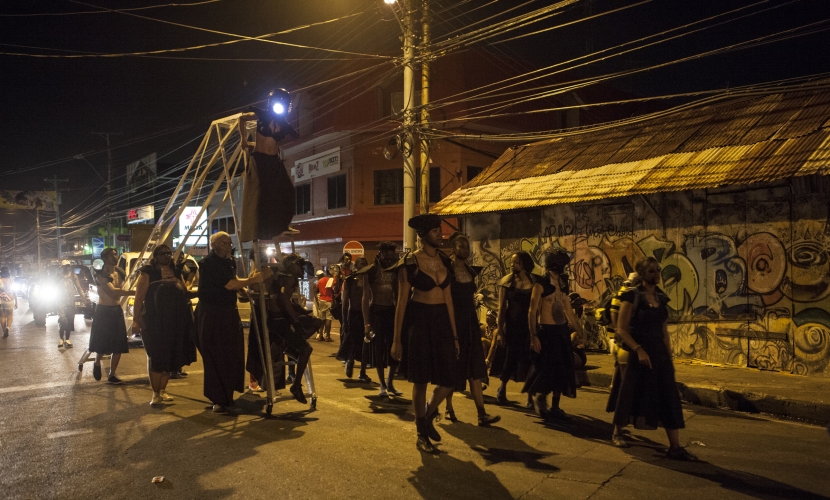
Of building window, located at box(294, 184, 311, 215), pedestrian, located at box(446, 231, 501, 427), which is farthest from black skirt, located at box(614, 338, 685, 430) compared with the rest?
building window, located at box(294, 184, 311, 215)

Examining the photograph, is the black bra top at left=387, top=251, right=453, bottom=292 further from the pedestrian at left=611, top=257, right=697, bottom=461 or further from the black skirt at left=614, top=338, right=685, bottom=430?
the black skirt at left=614, top=338, right=685, bottom=430

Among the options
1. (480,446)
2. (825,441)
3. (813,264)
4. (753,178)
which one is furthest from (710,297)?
(480,446)

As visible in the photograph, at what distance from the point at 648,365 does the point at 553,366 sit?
5.24 ft

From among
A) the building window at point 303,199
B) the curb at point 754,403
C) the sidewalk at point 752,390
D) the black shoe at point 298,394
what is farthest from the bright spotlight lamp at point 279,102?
the building window at point 303,199

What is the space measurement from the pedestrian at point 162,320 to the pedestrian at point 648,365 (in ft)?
17.1

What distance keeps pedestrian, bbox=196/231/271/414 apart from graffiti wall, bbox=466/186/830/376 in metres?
8.10

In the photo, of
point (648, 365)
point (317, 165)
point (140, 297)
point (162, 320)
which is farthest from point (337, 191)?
point (648, 365)

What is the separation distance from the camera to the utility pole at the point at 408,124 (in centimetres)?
1481

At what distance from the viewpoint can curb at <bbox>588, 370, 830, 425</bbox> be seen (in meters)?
7.62

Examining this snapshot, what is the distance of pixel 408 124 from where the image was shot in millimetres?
15070

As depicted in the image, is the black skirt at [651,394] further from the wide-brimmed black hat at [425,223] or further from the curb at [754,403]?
the curb at [754,403]

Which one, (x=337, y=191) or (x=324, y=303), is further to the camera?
(x=337, y=191)

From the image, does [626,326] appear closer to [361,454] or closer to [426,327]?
[426,327]

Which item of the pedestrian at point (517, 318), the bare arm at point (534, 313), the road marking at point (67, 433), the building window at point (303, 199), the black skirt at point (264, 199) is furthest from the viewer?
the building window at point (303, 199)
